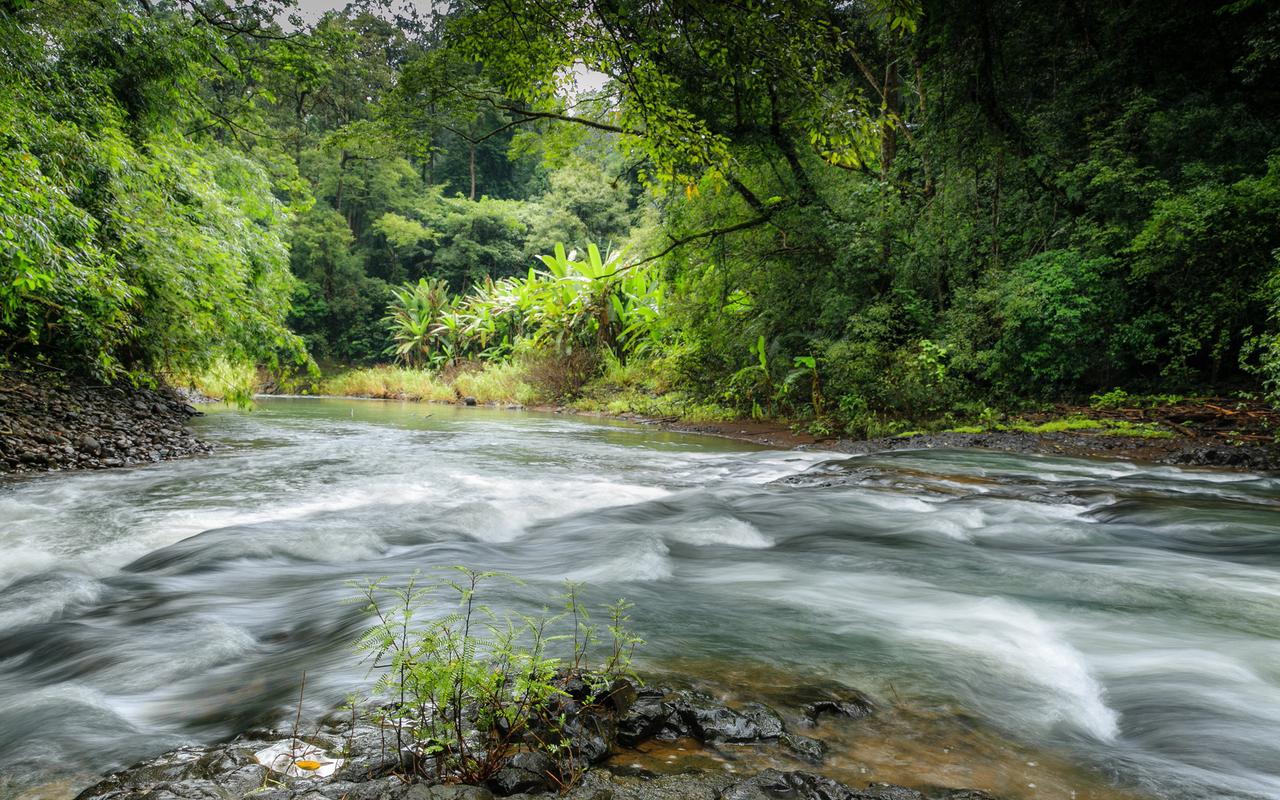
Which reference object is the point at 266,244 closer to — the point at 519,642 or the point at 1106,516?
the point at 519,642

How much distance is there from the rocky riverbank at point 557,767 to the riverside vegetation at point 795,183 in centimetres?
418

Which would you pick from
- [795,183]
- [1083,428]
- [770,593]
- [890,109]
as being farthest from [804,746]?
[890,109]

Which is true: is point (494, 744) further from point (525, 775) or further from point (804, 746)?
point (804, 746)

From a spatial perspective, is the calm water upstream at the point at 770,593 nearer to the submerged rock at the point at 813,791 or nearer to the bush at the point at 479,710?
the submerged rock at the point at 813,791

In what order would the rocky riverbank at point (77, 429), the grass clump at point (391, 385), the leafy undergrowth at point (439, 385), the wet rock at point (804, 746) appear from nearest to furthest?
1. the wet rock at point (804, 746)
2. the rocky riverbank at point (77, 429)
3. the leafy undergrowth at point (439, 385)
4. the grass clump at point (391, 385)

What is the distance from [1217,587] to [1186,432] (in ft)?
16.8

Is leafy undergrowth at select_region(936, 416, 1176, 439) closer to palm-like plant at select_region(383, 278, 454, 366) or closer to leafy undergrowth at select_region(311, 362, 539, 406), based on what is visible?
leafy undergrowth at select_region(311, 362, 539, 406)

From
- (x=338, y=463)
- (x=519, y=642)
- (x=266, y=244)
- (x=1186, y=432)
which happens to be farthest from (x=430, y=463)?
(x=1186, y=432)

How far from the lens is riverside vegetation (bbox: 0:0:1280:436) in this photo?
6617mm

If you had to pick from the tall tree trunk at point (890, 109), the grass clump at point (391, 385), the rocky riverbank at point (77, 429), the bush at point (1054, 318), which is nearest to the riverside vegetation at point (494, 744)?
the rocky riverbank at point (77, 429)

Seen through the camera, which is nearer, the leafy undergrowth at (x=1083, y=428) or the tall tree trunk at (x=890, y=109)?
the leafy undergrowth at (x=1083, y=428)

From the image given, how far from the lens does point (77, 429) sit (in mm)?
7168

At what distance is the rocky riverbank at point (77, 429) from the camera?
255 inches

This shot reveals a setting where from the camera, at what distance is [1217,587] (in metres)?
3.64
